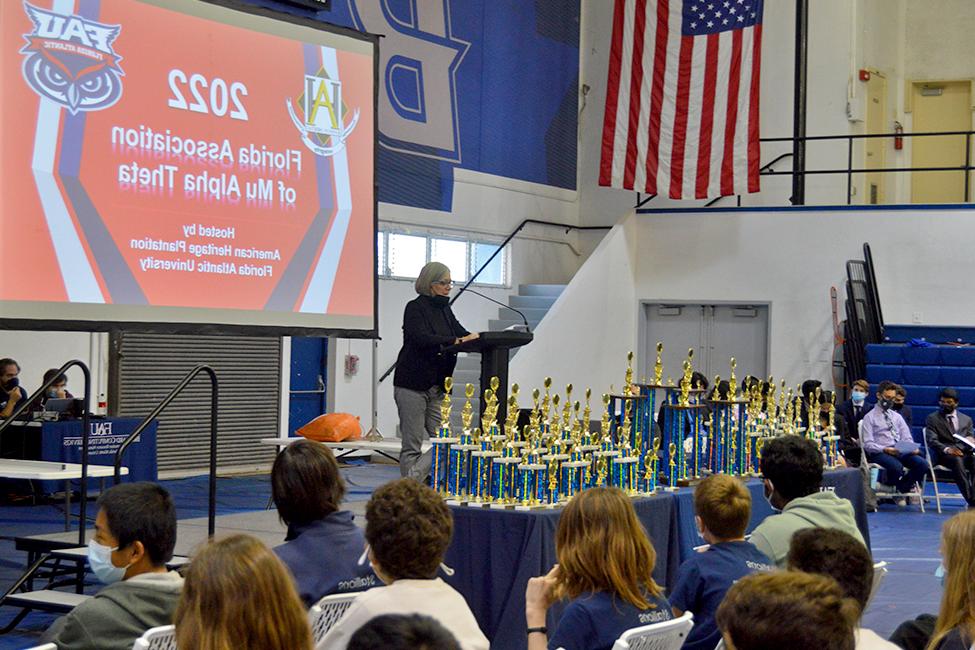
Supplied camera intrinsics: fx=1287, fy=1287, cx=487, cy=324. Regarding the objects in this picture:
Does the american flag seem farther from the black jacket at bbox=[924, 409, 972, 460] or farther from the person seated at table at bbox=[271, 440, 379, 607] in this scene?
the person seated at table at bbox=[271, 440, 379, 607]

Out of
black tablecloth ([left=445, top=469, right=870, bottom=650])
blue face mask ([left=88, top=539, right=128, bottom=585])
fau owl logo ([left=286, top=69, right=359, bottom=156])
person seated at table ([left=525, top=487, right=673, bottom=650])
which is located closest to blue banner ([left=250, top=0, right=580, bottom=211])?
fau owl logo ([left=286, top=69, right=359, bottom=156])

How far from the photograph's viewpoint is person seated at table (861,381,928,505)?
1159 centimetres

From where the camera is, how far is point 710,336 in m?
16.3

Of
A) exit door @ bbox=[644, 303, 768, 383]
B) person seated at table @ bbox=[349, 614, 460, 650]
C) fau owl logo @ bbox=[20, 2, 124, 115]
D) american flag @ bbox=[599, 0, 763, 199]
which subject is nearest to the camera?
person seated at table @ bbox=[349, 614, 460, 650]

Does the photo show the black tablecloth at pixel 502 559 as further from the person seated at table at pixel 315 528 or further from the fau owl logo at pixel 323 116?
the fau owl logo at pixel 323 116

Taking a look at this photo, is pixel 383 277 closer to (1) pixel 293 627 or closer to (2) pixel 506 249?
(2) pixel 506 249

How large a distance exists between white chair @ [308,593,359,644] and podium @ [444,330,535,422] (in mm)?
3573

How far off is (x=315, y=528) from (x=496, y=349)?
3.59 metres

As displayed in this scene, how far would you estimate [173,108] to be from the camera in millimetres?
8547

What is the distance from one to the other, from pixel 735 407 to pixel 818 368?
28.3ft

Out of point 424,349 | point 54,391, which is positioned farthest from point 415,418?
point 54,391

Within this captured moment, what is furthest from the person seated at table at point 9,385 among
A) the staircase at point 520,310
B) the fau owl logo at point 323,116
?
the staircase at point 520,310

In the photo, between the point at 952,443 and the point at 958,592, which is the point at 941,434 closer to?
the point at 952,443

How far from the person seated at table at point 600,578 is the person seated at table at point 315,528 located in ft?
2.16
